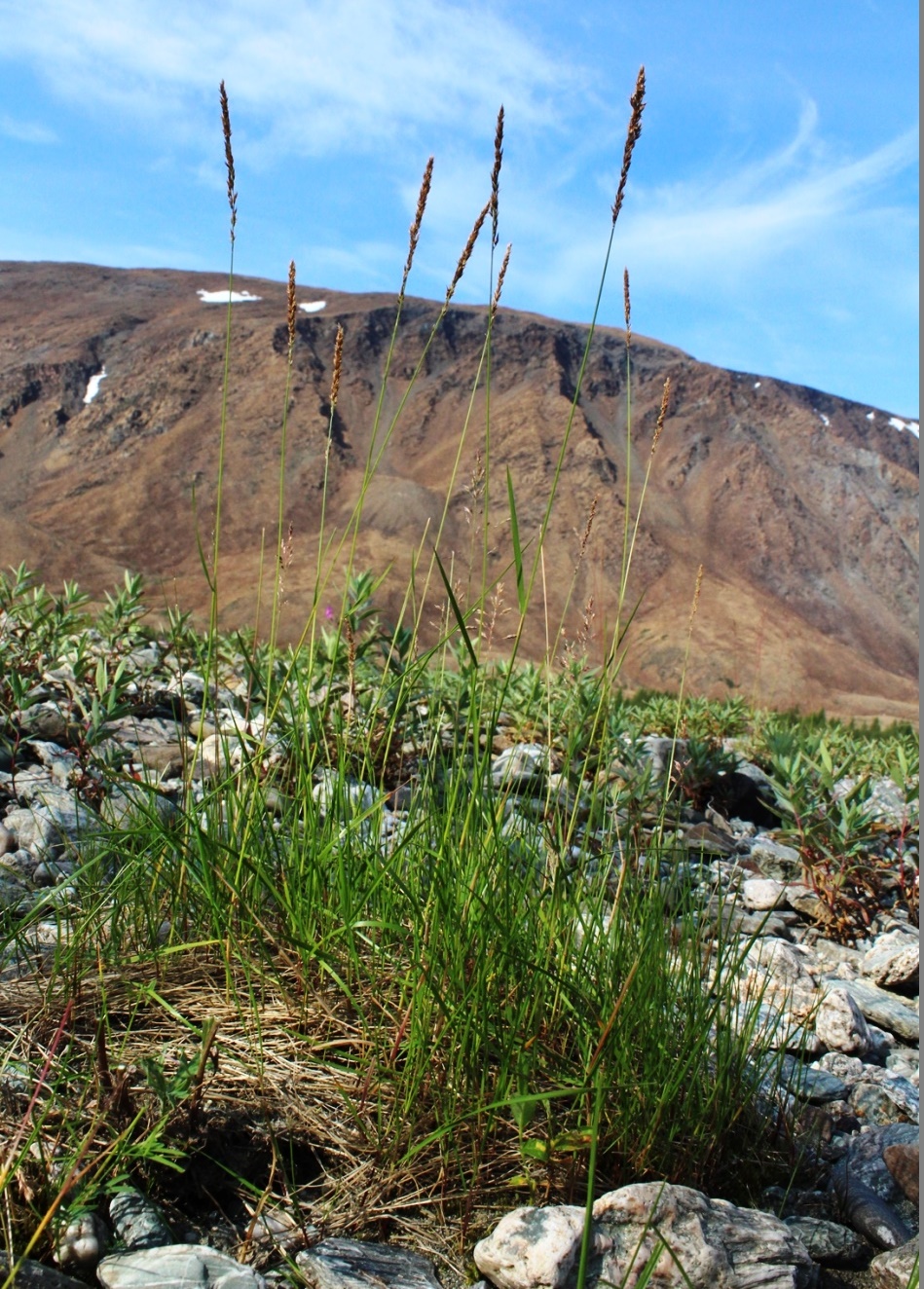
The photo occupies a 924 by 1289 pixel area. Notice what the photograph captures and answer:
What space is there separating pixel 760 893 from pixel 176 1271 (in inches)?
104

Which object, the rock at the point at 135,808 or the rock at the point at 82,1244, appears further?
the rock at the point at 135,808

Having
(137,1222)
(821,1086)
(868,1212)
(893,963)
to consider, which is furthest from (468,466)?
(137,1222)

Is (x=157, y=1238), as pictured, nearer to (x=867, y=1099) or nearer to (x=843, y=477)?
(x=867, y=1099)

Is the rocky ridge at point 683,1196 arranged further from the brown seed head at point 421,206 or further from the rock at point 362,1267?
the brown seed head at point 421,206

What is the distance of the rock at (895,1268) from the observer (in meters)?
1.39

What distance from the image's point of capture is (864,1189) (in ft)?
5.19

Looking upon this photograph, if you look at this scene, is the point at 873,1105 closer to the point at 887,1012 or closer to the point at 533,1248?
the point at 887,1012

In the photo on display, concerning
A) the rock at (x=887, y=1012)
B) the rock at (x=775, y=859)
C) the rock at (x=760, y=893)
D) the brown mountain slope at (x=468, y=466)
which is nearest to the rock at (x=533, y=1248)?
the rock at (x=887, y=1012)

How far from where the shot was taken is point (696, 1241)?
1.29 meters

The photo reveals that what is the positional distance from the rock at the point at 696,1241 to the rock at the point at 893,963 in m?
1.78

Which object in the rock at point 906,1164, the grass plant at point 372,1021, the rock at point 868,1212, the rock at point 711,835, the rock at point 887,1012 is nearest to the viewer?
the grass plant at point 372,1021

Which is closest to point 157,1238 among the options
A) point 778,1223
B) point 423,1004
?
point 423,1004

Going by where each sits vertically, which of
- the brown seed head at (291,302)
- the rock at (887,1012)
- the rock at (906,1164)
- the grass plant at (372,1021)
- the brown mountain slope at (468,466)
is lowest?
the rock at (887,1012)

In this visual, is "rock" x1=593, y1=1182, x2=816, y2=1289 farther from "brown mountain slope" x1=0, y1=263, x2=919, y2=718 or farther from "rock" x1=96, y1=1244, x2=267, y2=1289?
"brown mountain slope" x1=0, y1=263, x2=919, y2=718
